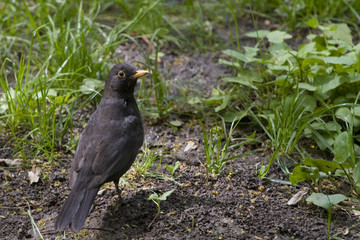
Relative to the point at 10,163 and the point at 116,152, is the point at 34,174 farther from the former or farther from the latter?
the point at 116,152

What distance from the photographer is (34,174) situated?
420 cm

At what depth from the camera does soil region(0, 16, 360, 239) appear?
3.60 m

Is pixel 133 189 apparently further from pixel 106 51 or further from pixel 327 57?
pixel 327 57

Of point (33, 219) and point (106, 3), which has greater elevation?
point (106, 3)

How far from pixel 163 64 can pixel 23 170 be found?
7.21ft

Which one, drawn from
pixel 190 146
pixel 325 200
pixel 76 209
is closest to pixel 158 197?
pixel 76 209

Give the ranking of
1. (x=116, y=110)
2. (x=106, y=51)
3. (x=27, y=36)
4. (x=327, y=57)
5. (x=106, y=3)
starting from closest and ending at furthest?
1. (x=116, y=110)
2. (x=327, y=57)
3. (x=106, y=51)
4. (x=27, y=36)
5. (x=106, y=3)

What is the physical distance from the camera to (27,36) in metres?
5.93

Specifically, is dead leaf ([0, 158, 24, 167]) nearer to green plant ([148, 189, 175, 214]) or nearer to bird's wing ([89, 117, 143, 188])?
bird's wing ([89, 117, 143, 188])

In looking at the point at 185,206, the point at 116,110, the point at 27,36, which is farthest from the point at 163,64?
the point at 185,206

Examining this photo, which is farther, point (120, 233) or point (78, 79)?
point (78, 79)

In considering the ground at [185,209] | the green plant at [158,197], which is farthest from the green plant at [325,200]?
the green plant at [158,197]

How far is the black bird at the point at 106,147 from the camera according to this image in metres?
3.47

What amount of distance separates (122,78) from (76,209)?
3.90 feet
